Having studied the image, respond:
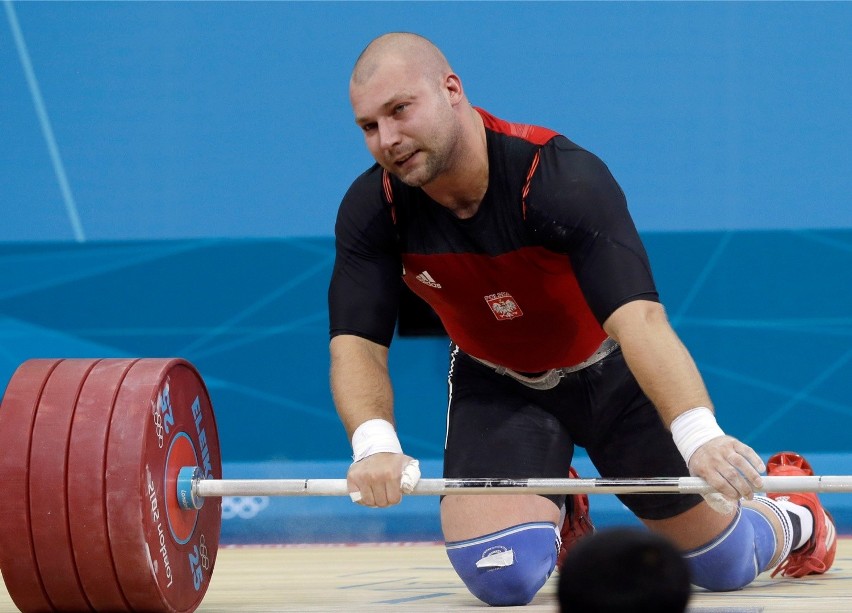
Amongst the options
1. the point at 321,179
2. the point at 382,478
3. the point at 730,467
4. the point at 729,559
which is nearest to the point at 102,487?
Answer: the point at 382,478

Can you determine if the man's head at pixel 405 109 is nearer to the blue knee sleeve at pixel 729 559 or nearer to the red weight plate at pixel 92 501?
the red weight plate at pixel 92 501

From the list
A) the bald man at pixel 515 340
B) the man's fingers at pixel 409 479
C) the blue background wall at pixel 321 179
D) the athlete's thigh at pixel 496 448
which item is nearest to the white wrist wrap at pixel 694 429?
the bald man at pixel 515 340

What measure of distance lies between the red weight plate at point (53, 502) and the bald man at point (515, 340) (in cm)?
46

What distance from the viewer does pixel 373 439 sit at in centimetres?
209

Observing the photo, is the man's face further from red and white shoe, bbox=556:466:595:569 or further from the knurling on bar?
red and white shoe, bbox=556:466:595:569

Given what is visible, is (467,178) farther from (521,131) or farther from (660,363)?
(660,363)

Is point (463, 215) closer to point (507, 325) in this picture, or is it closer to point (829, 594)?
point (507, 325)

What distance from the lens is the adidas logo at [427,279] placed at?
7.63 feet

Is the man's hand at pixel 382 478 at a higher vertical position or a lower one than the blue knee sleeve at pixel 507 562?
higher

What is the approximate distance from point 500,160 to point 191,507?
83cm

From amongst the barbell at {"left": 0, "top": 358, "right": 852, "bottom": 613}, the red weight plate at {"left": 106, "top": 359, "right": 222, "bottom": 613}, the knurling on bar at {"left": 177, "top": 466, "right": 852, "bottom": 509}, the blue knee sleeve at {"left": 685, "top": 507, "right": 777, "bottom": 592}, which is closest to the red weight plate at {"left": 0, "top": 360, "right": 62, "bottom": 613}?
the barbell at {"left": 0, "top": 358, "right": 852, "bottom": 613}

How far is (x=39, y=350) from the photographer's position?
4.71 m

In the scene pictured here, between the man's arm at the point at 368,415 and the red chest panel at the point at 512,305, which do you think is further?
the red chest panel at the point at 512,305

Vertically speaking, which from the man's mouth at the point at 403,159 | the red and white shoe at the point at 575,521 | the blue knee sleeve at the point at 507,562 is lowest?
the blue knee sleeve at the point at 507,562
